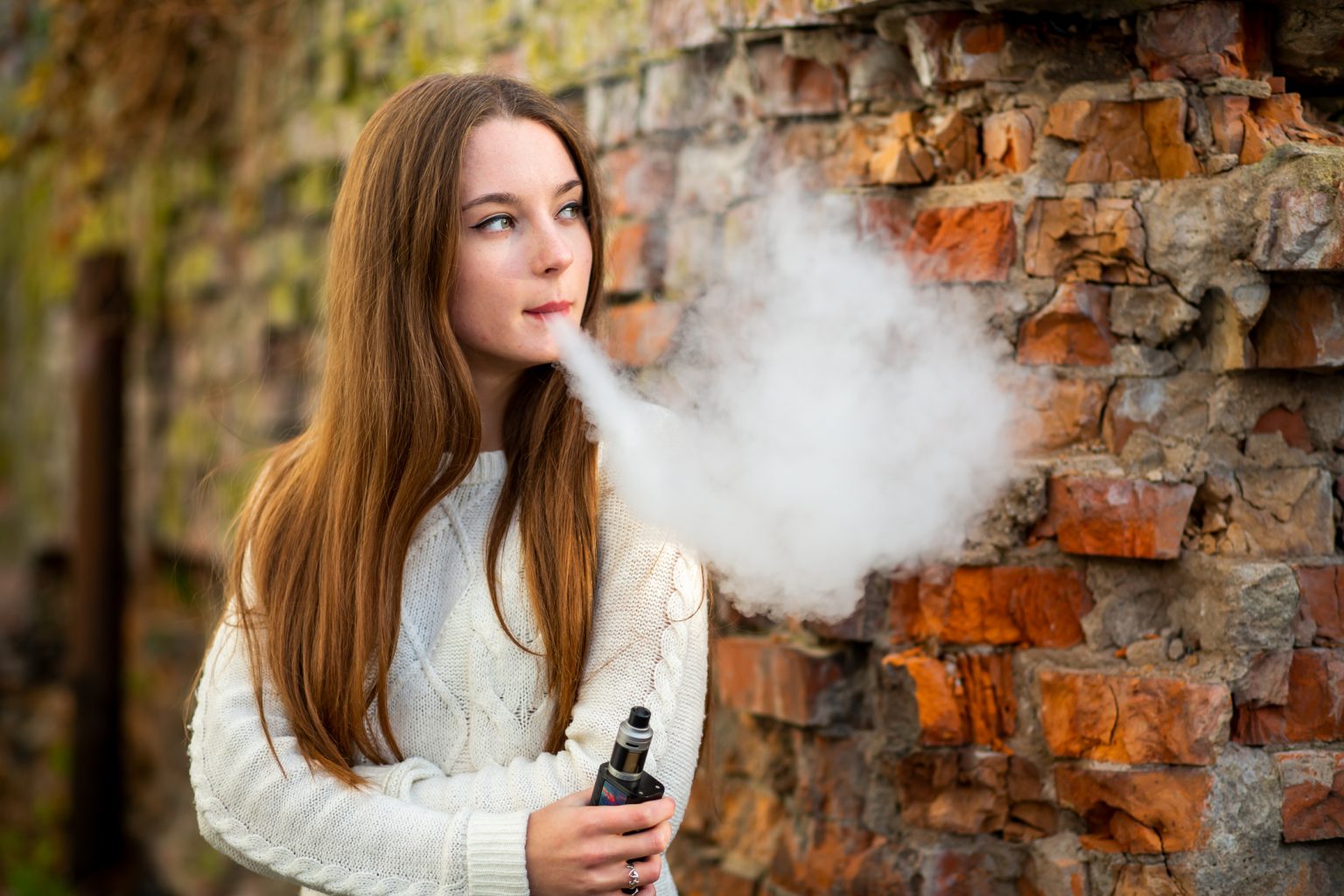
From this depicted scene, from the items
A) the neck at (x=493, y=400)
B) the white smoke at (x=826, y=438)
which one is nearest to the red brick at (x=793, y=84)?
the white smoke at (x=826, y=438)

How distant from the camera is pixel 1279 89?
168 cm

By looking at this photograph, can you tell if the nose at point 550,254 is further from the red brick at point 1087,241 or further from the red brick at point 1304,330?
the red brick at point 1304,330

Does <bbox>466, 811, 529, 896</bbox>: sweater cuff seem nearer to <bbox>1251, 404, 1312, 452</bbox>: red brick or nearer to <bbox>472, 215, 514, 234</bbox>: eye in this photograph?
<bbox>472, 215, 514, 234</bbox>: eye

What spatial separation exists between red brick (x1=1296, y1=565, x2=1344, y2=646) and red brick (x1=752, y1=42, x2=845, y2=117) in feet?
3.02

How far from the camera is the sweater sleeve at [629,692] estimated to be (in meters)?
1.62

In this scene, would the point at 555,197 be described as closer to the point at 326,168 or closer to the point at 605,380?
the point at 605,380

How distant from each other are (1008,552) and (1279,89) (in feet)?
2.28

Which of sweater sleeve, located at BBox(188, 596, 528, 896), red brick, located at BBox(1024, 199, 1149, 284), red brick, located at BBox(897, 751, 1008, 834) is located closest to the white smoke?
red brick, located at BBox(1024, 199, 1149, 284)

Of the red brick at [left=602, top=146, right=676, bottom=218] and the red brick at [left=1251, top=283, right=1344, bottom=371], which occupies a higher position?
the red brick at [left=602, top=146, right=676, bottom=218]

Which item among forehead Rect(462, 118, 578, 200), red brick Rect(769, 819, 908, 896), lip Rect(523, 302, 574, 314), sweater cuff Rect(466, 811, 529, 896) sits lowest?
red brick Rect(769, 819, 908, 896)

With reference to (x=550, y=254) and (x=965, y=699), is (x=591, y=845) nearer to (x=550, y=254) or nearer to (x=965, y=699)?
(x=965, y=699)

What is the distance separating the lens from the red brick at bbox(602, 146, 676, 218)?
2.24 meters

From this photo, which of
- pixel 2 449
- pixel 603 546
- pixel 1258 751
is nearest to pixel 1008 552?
pixel 1258 751

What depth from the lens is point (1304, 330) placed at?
1.62 m
